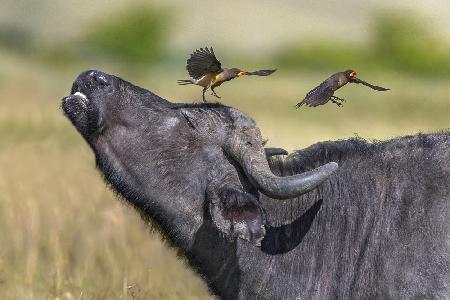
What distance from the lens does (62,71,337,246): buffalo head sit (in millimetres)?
6484

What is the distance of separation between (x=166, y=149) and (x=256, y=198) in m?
0.73

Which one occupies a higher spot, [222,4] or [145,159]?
[222,4]

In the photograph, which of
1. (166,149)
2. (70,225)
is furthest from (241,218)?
(70,225)

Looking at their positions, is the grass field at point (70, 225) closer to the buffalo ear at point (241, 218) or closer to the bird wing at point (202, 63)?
the buffalo ear at point (241, 218)

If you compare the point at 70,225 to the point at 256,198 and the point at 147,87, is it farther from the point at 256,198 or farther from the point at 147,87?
the point at 147,87

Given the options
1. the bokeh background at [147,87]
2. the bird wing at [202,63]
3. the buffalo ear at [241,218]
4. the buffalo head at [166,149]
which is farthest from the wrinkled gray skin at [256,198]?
the bokeh background at [147,87]

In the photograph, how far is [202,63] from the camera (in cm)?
660

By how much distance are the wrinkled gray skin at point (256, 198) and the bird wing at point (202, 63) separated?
0.26 meters

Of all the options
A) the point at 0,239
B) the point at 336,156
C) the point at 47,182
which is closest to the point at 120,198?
the point at 336,156

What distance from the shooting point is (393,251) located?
6379 mm

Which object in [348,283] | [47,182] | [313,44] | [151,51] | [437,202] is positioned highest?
[313,44]

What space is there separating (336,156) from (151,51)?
71713 millimetres

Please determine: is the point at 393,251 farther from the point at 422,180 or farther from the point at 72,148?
the point at 72,148

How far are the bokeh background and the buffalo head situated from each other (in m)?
0.42
